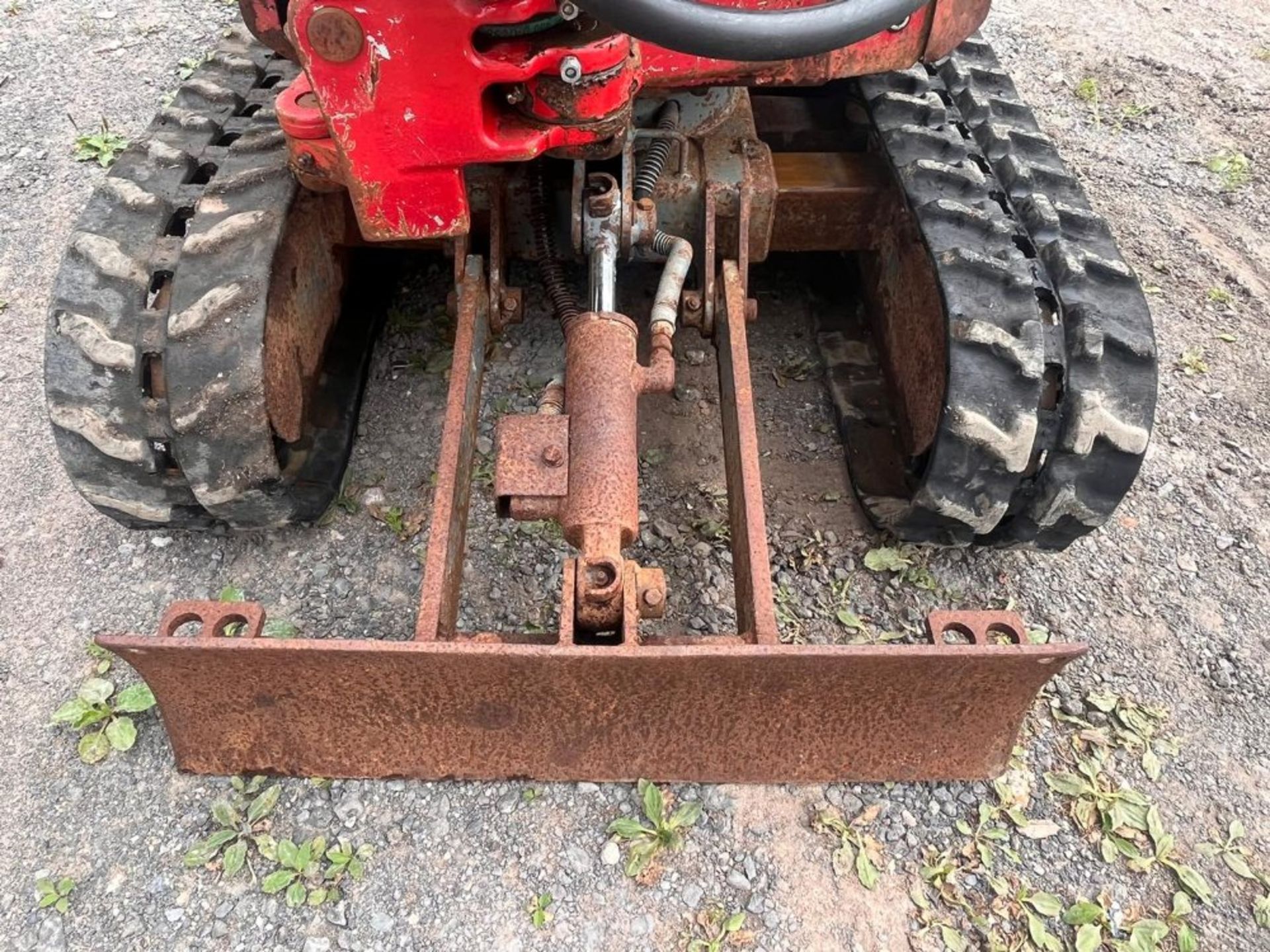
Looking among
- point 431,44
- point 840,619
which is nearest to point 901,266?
point 840,619

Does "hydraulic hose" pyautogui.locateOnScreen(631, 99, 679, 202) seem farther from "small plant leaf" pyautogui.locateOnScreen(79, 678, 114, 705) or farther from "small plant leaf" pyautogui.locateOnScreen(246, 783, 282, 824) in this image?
"small plant leaf" pyautogui.locateOnScreen(79, 678, 114, 705)

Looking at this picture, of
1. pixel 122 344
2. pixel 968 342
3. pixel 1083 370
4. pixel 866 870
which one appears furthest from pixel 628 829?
pixel 122 344

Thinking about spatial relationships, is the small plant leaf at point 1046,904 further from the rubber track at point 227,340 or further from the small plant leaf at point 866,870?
the rubber track at point 227,340

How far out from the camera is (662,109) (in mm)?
3098

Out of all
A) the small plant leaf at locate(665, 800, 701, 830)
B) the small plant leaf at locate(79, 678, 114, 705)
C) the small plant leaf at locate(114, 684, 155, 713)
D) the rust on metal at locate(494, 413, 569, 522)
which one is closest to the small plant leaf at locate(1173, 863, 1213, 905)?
the small plant leaf at locate(665, 800, 701, 830)

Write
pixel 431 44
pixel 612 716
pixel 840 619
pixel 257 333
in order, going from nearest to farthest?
pixel 431 44 → pixel 612 716 → pixel 257 333 → pixel 840 619

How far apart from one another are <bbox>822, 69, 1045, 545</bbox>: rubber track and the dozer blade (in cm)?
48

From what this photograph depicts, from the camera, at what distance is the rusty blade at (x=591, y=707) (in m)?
2.05

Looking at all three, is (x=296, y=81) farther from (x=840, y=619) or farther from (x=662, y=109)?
(x=840, y=619)

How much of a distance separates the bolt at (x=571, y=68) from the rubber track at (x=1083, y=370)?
1439mm

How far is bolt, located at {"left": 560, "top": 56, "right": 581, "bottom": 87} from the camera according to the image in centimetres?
205

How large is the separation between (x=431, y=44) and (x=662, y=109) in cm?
120

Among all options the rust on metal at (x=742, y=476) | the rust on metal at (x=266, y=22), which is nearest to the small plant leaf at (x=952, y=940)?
the rust on metal at (x=742, y=476)

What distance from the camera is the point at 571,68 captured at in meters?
2.05
